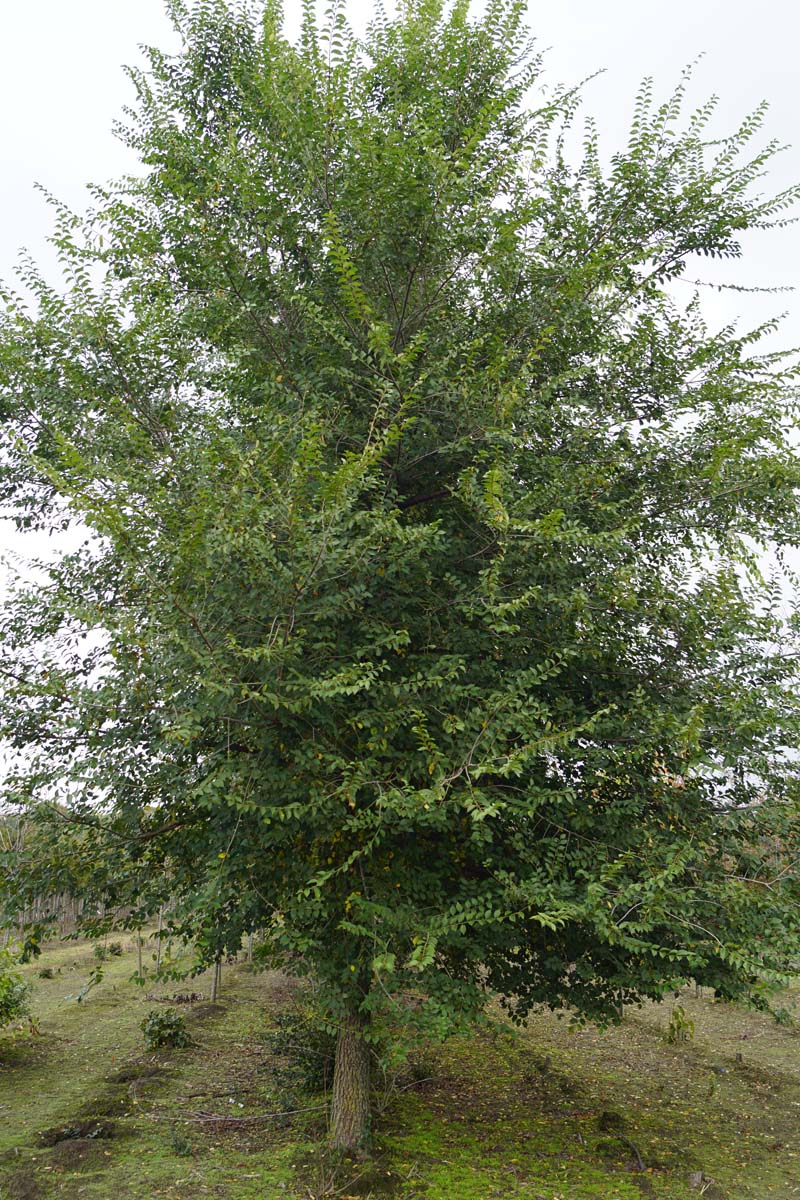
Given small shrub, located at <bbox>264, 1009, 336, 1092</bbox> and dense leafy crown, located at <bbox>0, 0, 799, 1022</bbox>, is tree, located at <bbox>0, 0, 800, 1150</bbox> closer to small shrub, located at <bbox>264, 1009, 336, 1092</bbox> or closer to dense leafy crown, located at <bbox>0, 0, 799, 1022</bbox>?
dense leafy crown, located at <bbox>0, 0, 799, 1022</bbox>

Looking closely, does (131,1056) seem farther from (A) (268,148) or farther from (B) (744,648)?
(A) (268,148)

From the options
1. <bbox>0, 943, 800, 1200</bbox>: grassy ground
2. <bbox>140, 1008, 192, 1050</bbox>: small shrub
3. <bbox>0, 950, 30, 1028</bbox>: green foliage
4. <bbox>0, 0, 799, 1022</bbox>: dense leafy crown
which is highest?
<bbox>0, 0, 799, 1022</bbox>: dense leafy crown

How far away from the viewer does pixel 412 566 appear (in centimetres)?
629

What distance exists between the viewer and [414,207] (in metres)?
6.47

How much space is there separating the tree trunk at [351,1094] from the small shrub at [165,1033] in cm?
435

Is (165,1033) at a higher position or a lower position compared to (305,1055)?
lower

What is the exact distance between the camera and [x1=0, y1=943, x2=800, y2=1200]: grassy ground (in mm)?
6594

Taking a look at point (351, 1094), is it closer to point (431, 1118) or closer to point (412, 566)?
point (431, 1118)

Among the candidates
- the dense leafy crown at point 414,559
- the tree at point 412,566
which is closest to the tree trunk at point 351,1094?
the tree at point 412,566

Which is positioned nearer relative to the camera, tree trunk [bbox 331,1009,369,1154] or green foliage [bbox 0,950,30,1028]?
tree trunk [bbox 331,1009,369,1154]

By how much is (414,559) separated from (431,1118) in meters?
5.90

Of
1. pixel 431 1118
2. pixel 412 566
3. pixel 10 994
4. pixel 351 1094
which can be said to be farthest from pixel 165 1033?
pixel 412 566

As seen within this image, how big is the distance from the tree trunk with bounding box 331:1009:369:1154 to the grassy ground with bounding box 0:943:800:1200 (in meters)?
0.22

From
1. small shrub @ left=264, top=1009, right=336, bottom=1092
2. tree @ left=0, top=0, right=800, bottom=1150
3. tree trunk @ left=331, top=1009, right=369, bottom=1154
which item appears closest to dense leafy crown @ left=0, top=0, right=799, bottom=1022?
tree @ left=0, top=0, right=800, bottom=1150
